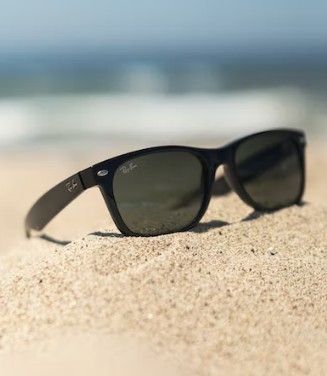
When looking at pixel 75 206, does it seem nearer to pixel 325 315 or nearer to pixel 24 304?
pixel 24 304

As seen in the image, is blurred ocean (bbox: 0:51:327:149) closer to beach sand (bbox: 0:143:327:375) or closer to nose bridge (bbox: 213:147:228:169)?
nose bridge (bbox: 213:147:228:169)

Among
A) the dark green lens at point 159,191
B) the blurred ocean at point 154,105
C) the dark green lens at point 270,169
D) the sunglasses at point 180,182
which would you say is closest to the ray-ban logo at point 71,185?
the sunglasses at point 180,182

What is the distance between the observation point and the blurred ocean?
7867 mm

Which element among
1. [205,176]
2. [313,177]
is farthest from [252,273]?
[313,177]

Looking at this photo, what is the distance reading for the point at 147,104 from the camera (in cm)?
1203

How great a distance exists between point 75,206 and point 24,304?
Answer: 1.79 meters

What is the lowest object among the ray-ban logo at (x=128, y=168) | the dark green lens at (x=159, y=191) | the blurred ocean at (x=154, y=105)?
the blurred ocean at (x=154, y=105)

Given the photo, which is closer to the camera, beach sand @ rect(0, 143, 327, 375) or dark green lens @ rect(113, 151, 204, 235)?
beach sand @ rect(0, 143, 327, 375)

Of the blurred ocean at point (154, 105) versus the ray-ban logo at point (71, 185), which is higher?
the ray-ban logo at point (71, 185)

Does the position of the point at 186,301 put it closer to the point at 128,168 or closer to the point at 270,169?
the point at 128,168

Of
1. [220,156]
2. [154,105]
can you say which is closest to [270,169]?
[220,156]

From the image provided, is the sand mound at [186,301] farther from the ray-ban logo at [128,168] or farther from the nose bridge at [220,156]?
the nose bridge at [220,156]

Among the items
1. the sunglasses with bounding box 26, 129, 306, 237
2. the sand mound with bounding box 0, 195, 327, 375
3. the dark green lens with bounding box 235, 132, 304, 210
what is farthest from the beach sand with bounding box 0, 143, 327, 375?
the dark green lens with bounding box 235, 132, 304, 210

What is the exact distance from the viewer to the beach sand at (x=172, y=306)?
1.24 m
